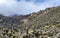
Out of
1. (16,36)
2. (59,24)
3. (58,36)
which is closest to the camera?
(58,36)

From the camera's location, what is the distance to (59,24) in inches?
3499

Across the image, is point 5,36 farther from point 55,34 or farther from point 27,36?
point 55,34

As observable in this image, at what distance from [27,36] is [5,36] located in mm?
6977

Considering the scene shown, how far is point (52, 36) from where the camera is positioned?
2623 inches

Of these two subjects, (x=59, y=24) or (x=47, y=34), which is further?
(x=59, y=24)

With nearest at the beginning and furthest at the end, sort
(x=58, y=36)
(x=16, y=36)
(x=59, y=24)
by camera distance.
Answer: (x=58, y=36), (x=16, y=36), (x=59, y=24)

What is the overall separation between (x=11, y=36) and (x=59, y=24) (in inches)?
1077

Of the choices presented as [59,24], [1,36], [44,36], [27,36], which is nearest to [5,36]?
[1,36]

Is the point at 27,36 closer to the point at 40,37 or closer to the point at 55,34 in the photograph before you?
the point at 40,37

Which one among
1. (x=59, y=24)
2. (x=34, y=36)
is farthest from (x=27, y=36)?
(x=59, y=24)

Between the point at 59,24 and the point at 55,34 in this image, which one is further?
the point at 59,24

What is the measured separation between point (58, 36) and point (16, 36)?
12795 mm

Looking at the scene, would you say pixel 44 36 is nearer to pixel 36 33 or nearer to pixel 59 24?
pixel 36 33

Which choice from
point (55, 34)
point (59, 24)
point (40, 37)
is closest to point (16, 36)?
point (40, 37)
